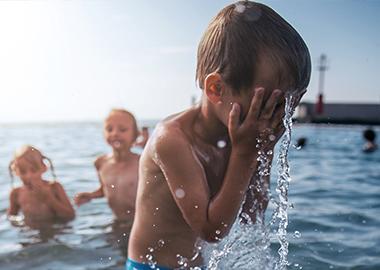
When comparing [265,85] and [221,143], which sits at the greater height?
[265,85]

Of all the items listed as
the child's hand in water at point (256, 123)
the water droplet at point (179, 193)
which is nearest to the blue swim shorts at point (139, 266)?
the water droplet at point (179, 193)

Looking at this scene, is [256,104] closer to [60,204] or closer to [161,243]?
[161,243]

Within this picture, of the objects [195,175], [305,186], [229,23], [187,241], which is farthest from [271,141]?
[305,186]

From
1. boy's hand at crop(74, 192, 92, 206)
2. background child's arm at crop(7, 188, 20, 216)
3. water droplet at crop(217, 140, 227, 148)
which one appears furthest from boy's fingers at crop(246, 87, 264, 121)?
background child's arm at crop(7, 188, 20, 216)

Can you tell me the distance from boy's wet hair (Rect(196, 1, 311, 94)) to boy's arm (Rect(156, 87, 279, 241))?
10 centimetres

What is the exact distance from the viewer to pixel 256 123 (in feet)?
5.51

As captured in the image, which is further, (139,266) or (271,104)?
(139,266)

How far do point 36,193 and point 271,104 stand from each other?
4143 mm

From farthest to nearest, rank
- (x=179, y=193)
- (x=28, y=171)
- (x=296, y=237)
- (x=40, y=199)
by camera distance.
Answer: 1. (x=40, y=199)
2. (x=28, y=171)
3. (x=296, y=237)
4. (x=179, y=193)

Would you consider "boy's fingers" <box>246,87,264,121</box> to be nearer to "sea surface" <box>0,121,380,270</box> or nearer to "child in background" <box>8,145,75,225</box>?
"sea surface" <box>0,121,380,270</box>

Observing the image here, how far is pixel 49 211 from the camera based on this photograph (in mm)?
5195

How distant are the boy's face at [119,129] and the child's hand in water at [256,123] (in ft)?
11.8

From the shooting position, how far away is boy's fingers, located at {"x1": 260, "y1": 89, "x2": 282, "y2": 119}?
1.65 m

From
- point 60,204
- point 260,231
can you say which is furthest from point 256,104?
point 60,204
